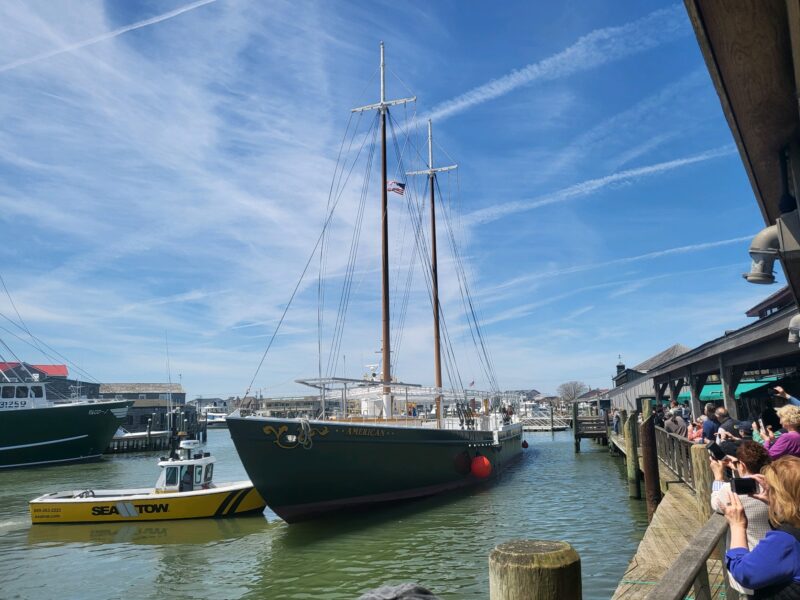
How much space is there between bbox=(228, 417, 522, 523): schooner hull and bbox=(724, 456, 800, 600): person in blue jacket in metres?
13.3

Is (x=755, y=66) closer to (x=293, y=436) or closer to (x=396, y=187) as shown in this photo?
(x=293, y=436)

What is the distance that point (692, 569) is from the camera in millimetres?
2822

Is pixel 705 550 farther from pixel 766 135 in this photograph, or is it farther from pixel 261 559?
pixel 261 559

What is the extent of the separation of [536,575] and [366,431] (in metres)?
14.4

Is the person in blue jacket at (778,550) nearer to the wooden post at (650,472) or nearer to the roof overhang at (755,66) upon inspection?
the roof overhang at (755,66)

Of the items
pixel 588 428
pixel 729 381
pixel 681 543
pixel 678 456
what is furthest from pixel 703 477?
pixel 588 428

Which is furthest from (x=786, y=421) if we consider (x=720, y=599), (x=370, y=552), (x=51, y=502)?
(x=51, y=502)

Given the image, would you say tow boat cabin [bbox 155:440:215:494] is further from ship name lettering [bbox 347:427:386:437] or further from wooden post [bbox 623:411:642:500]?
wooden post [bbox 623:411:642:500]

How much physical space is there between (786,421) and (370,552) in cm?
958

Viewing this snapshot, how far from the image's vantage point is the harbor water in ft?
36.7

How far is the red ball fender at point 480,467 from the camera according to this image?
72.8 ft

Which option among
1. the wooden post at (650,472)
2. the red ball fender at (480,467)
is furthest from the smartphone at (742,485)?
the red ball fender at (480,467)

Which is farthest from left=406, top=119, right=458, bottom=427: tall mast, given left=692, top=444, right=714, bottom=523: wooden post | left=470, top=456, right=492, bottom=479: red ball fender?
left=692, top=444, right=714, bottom=523: wooden post

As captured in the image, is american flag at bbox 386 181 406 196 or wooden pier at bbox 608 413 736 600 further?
american flag at bbox 386 181 406 196
